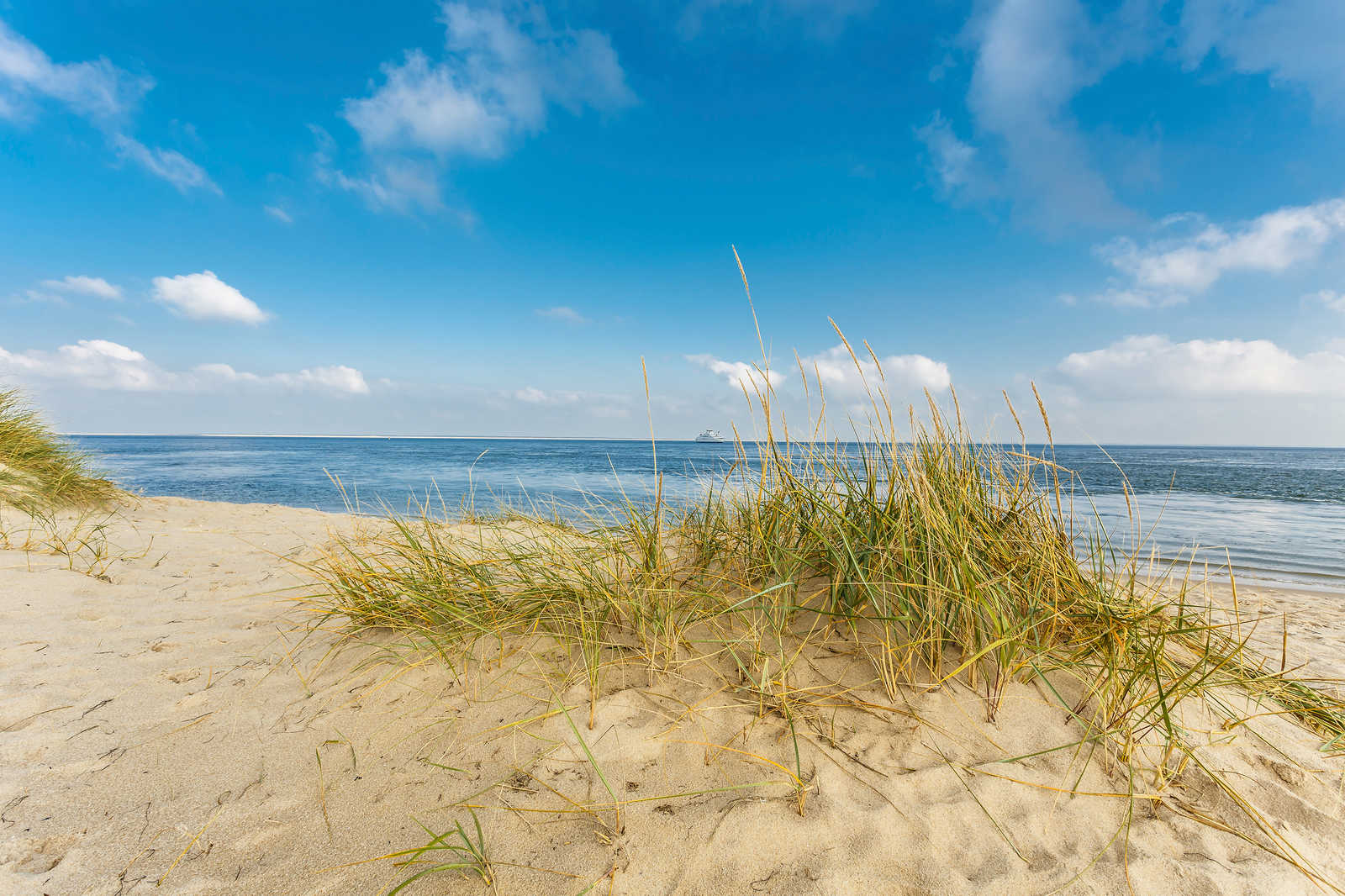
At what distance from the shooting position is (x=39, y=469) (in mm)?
6395

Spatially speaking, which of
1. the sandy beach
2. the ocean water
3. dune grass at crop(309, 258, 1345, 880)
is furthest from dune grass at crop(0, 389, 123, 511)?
dune grass at crop(309, 258, 1345, 880)

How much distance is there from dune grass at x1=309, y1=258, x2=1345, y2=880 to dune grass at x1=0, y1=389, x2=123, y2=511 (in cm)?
559

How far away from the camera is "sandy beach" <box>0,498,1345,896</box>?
1.39m

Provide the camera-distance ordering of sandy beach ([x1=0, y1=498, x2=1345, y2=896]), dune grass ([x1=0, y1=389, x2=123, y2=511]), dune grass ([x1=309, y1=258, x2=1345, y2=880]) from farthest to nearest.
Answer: dune grass ([x1=0, y1=389, x2=123, y2=511]) < dune grass ([x1=309, y1=258, x2=1345, y2=880]) < sandy beach ([x1=0, y1=498, x2=1345, y2=896])

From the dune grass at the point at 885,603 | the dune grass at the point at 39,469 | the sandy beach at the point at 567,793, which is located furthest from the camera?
the dune grass at the point at 39,469

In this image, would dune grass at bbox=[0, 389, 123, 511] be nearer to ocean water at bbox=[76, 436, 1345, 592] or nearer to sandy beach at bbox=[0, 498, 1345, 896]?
ocean water at bbox=[76, 436, 1345, 592]

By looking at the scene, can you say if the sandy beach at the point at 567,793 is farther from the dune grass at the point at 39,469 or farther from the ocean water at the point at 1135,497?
the dune grass at the point at 39,469

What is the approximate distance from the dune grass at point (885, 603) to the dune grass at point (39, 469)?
559 centimetres

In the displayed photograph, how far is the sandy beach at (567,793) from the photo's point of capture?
1.39 metres

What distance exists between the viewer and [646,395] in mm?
2408

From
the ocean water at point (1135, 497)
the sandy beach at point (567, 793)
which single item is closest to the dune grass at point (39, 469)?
the ocean water at point (1135, 497)

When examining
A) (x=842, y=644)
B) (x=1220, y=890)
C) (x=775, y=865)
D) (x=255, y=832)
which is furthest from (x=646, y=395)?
(x=1220, y=890)

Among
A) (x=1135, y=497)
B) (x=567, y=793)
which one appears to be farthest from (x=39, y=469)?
(x=1135, y=497)

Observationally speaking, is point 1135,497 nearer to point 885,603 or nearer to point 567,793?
point 885,603
